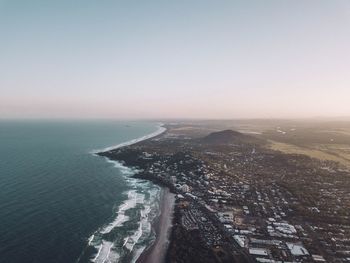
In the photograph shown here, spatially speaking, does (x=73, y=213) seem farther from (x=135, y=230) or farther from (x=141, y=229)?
(x=141, y=229)

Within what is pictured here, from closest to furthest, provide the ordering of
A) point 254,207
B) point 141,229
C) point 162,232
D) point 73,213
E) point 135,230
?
point 162,232
point 135,230
point 141,229
point 73,213
point 254,207

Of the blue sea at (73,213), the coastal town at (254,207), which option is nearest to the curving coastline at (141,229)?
the blue sea at (73,213)

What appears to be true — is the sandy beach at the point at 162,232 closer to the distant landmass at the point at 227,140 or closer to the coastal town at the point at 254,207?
the coastal town at the point at 254,207

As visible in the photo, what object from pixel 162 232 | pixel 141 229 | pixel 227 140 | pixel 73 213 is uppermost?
pixel 73 213

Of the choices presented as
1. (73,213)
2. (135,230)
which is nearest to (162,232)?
(135,230)

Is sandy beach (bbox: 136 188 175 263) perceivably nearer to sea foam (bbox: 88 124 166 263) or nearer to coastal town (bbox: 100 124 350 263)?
sea foam (bbox: 88 124 166 263)

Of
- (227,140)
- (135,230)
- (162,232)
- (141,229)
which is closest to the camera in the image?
(162,232)
